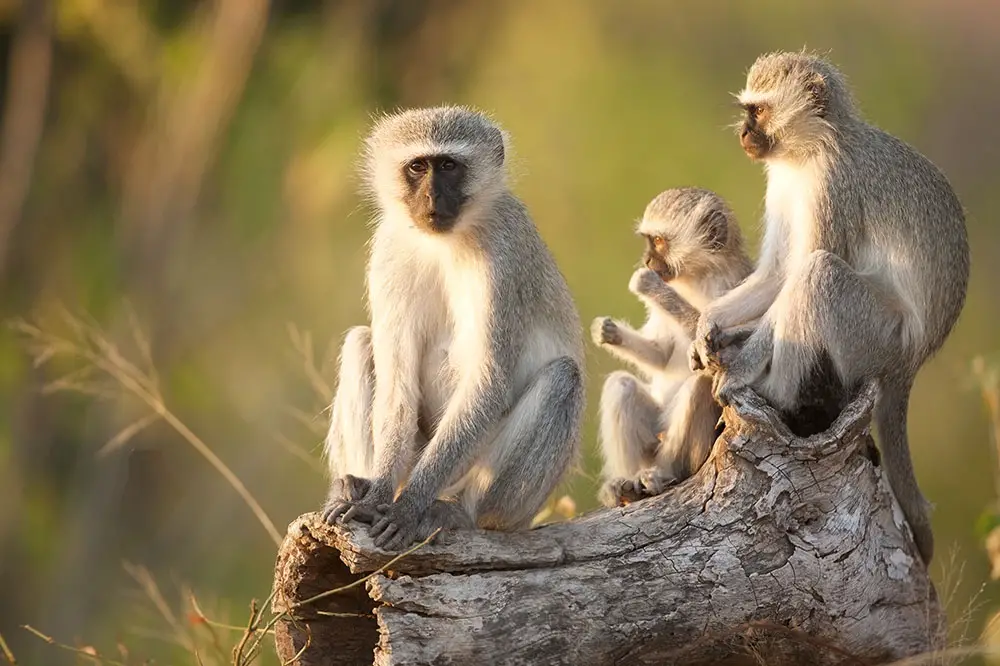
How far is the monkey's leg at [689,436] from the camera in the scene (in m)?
4.63

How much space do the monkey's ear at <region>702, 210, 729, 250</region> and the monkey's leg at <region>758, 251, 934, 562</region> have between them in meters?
0.63

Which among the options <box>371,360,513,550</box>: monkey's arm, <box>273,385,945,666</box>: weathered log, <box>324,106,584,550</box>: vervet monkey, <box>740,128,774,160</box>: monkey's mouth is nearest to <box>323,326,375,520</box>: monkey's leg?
<box>324,106,584,550</box>: vervet monkey

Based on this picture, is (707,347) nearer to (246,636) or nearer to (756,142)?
(756,142)

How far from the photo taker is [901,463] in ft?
15.3

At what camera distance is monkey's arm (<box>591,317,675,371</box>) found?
197 inches

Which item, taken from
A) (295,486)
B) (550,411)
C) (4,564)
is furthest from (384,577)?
(4,564)

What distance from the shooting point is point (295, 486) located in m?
9.59

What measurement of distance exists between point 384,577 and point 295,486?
5.93 metres

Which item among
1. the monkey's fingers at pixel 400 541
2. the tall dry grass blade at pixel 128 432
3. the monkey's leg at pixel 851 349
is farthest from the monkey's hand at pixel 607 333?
the tall dry grass blade at pixel 128 432

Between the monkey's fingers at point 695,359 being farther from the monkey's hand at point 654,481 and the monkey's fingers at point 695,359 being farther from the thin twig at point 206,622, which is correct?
the thin twig at point 206,622

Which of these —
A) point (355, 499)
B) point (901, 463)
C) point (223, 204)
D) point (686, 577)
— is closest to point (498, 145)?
point (355, 499)

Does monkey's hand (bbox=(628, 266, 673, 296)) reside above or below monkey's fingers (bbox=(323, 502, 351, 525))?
above

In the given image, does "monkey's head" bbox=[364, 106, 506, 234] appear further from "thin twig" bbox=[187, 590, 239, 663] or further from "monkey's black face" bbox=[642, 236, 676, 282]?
"thin twig" bbox=[187, 590, 239, 663]

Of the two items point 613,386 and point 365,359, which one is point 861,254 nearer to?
point 613,386
